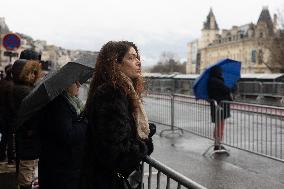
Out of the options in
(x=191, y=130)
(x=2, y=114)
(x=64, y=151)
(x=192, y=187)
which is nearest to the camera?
(x=192, y=187)

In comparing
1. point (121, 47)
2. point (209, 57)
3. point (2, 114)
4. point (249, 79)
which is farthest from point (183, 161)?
point (209, 57)

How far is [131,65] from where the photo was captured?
120 inches

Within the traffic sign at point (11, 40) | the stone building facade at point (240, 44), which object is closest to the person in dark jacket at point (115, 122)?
the traffic sign at point (11, 40)

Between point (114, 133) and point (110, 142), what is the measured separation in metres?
0.06

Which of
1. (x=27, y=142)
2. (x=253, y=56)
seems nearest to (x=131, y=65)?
(x=27, y=142)

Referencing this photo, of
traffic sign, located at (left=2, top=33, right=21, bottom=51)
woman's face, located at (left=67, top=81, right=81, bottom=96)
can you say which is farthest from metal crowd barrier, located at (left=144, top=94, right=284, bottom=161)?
woman's face, located at (left=67, top=81, right=81, bottom=96)

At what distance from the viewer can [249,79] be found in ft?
113

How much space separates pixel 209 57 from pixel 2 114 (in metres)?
134

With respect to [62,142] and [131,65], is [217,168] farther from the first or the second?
[131,65]

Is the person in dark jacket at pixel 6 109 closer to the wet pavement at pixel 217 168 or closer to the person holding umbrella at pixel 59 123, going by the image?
the wet pavement at pixel 217 168

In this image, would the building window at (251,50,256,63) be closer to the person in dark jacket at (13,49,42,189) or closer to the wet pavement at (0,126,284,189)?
the wet pavement at (0,126,284,189)

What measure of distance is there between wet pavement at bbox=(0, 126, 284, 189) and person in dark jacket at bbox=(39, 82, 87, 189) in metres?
2.32

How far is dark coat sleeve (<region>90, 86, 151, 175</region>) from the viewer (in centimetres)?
273

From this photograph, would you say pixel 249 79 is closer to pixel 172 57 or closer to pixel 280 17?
pixel 280 17
